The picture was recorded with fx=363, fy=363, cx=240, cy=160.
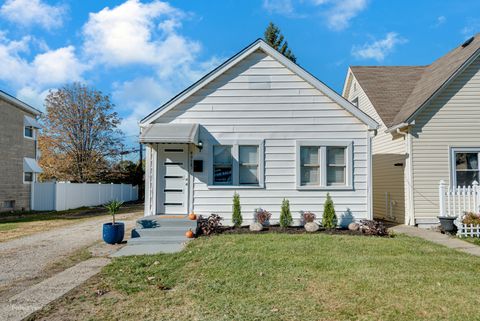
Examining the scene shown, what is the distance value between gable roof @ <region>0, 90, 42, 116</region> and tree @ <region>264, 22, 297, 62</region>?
1643 centimetres

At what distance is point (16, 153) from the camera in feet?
71.3

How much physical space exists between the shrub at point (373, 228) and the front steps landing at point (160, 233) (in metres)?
4.95

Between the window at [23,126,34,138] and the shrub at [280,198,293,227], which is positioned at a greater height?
the window at [23,126,34,138]

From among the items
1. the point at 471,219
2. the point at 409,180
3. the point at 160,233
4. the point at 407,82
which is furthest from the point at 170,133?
the point at 407,82

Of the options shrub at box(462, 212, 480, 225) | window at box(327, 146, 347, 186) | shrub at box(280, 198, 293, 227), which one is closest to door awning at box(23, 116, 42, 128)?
shrub at box(280, 198, 293, 227)

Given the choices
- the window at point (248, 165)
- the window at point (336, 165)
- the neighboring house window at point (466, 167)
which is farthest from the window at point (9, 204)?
the neighboring house window at point (466, 167)

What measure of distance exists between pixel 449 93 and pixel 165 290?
39.5 feet

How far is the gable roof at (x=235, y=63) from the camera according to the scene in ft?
37.4

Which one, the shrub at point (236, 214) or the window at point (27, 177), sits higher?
the window at point (27, 177)

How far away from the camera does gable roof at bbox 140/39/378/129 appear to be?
11391 millimetres

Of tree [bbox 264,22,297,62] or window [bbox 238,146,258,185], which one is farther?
tree [bbox 264,22,297,62]

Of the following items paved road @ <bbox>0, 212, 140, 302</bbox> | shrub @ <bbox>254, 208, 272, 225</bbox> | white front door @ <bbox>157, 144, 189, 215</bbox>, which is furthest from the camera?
white front door @ <bbox>157, 144, 189, 215</bbox>

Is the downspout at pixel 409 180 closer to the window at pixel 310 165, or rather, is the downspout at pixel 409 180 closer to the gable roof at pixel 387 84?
the gable roof at pixel 387 84

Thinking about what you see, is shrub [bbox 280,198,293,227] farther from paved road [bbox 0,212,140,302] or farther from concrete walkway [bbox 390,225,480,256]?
paved road [bbox 0,212,140,302]
